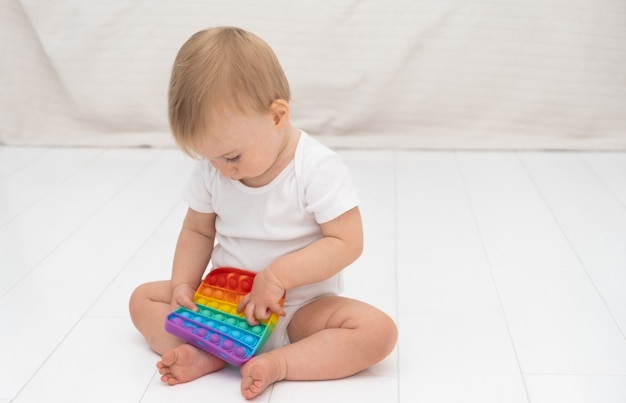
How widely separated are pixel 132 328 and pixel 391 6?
45.1 inches

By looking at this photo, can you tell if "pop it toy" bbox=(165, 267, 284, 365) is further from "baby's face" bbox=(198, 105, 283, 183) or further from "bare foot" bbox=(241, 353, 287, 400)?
"baby's face" bbox=(198, 105, 283, 183)

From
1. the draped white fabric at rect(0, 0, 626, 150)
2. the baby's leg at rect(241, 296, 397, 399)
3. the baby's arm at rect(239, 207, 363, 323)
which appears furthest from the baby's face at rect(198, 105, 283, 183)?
the draped white fabric at rect(0, 0, 626, 150)

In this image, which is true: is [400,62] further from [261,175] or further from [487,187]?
[261,175]

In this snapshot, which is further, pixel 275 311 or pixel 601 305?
pixel 601 305

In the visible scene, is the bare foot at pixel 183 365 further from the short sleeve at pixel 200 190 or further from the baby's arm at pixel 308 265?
the short sleeve at pixel 200 190

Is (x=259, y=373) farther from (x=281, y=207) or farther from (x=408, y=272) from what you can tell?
(x=408, y=272)

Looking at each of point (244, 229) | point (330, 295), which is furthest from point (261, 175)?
point (330, 295)

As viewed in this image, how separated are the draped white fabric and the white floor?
0.33 ft

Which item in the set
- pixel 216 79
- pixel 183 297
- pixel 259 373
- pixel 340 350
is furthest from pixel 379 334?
pixel 216 79

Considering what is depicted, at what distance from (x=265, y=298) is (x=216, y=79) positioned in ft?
0.87

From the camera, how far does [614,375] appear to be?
1.06 meters

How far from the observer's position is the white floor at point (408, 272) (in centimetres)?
105

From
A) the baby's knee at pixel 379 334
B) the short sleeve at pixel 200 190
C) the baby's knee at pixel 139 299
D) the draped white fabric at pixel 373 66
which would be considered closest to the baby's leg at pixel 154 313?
the baby's knee at pixel 139 299

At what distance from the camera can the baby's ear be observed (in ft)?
3.34
